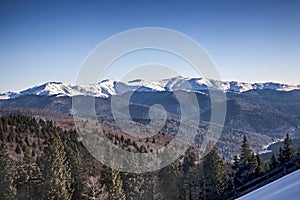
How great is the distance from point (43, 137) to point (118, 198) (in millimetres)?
79862

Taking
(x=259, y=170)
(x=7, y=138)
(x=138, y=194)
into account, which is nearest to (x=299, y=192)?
(x=138, y=194)

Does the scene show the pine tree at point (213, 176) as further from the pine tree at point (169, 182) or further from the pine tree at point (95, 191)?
the pine tree at point (95, 191)

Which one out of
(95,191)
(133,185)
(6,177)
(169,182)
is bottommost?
(169,182)

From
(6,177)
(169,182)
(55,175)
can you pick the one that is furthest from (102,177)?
(169,182)

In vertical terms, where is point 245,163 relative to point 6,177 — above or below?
below

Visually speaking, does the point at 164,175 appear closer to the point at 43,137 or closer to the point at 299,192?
the point at 299,192

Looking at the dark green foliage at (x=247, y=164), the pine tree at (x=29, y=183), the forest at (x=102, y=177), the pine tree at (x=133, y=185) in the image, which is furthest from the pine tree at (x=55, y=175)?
the dark green foliage at (x=247, y=164)

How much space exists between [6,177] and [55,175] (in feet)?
27.5

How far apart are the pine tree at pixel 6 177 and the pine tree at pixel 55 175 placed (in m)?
5.55

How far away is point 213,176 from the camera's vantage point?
51906 mm

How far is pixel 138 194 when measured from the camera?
45.4 meters

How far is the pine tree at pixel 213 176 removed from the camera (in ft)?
170

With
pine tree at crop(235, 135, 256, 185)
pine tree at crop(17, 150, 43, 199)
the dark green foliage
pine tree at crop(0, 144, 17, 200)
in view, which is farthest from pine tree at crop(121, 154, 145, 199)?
pine tree at crop(235, 135, 256, 185)

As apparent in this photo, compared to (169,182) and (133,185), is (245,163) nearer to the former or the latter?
(169,182)
